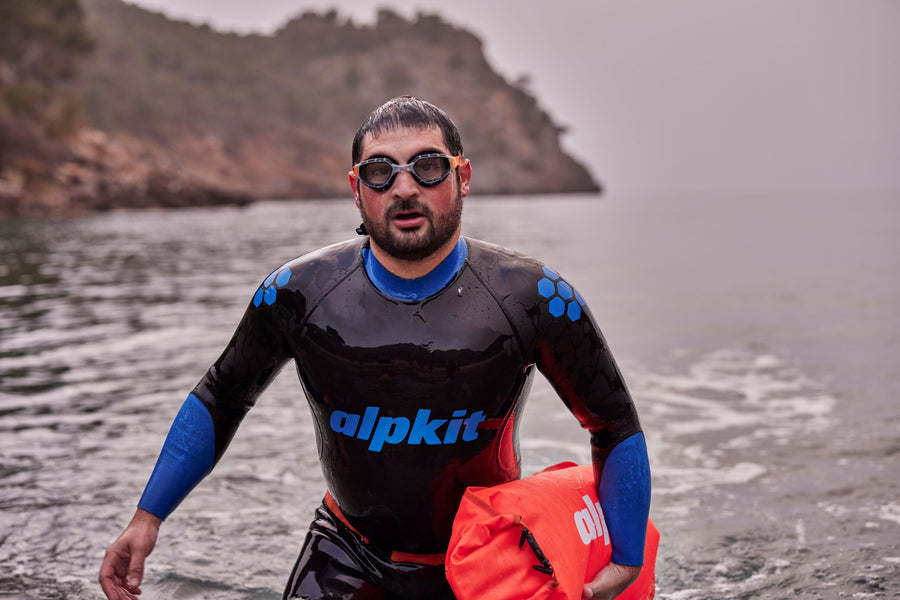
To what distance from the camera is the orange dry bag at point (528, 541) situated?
8.20ft

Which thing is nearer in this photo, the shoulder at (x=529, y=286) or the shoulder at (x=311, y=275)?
the shoulder at (x=529, y=286)

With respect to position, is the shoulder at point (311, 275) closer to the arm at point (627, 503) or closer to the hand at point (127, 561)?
the hand at point (127, 561)

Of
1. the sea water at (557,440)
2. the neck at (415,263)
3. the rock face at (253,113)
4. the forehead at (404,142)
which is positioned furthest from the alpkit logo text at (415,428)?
the rock face at (253,113)

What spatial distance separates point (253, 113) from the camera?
96562 mm

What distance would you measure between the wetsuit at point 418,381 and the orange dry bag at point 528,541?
126mm

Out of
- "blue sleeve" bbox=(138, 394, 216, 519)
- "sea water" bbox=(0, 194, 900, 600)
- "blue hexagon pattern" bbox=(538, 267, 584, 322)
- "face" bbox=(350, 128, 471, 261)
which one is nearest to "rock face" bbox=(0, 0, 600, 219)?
"sea water" bbox=(0, 194, 900, 600)

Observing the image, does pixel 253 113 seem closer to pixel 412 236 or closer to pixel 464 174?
pixel 464 174

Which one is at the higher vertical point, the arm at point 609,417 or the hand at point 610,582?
the arm at point 609,417

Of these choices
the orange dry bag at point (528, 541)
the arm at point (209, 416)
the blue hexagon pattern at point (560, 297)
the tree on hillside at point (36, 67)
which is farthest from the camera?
the tree on hillside at point (36, 67)

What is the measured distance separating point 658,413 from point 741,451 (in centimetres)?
126

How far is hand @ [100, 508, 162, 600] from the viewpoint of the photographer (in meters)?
2.77

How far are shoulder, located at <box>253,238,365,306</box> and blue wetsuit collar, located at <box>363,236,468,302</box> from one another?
134mm

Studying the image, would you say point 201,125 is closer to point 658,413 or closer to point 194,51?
point 194,51

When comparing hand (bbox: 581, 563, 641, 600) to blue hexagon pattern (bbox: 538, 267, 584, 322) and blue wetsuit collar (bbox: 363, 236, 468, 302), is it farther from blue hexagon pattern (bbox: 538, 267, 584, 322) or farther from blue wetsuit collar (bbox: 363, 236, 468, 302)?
blue wetsuit collar (bbox: 363, 236, 468, 302)
